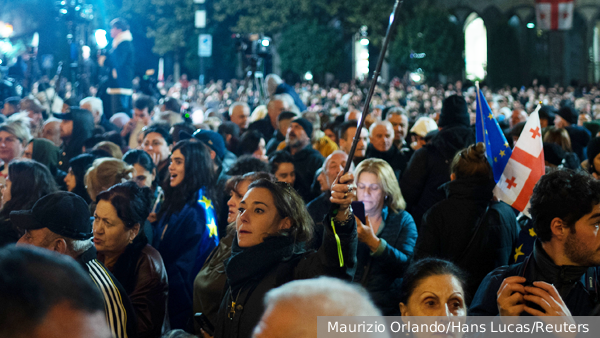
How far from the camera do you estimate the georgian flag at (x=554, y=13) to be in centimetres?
2978

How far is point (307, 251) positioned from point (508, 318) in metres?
1.02

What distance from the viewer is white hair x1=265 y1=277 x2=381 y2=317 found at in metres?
1.29

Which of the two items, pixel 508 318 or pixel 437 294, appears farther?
pixel 437 294

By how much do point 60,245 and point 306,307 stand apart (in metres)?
2.09

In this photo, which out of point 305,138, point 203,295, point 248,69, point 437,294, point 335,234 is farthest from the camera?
point 248,69

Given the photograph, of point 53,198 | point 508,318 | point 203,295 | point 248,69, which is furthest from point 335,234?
point 248,69

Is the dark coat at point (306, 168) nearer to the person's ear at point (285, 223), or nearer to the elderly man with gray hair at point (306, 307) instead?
the person's ear at point (285, 223)

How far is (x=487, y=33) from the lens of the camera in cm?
3616

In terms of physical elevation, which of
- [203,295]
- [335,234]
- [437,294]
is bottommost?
[203,295]

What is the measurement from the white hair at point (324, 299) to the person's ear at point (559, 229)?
1497 millimetres

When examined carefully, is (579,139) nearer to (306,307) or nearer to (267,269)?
(267,269)

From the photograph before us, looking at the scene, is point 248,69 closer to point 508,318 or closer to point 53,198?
point 53,198

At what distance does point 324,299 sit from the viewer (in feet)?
4.26

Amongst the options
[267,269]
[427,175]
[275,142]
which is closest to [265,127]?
[275,142]
